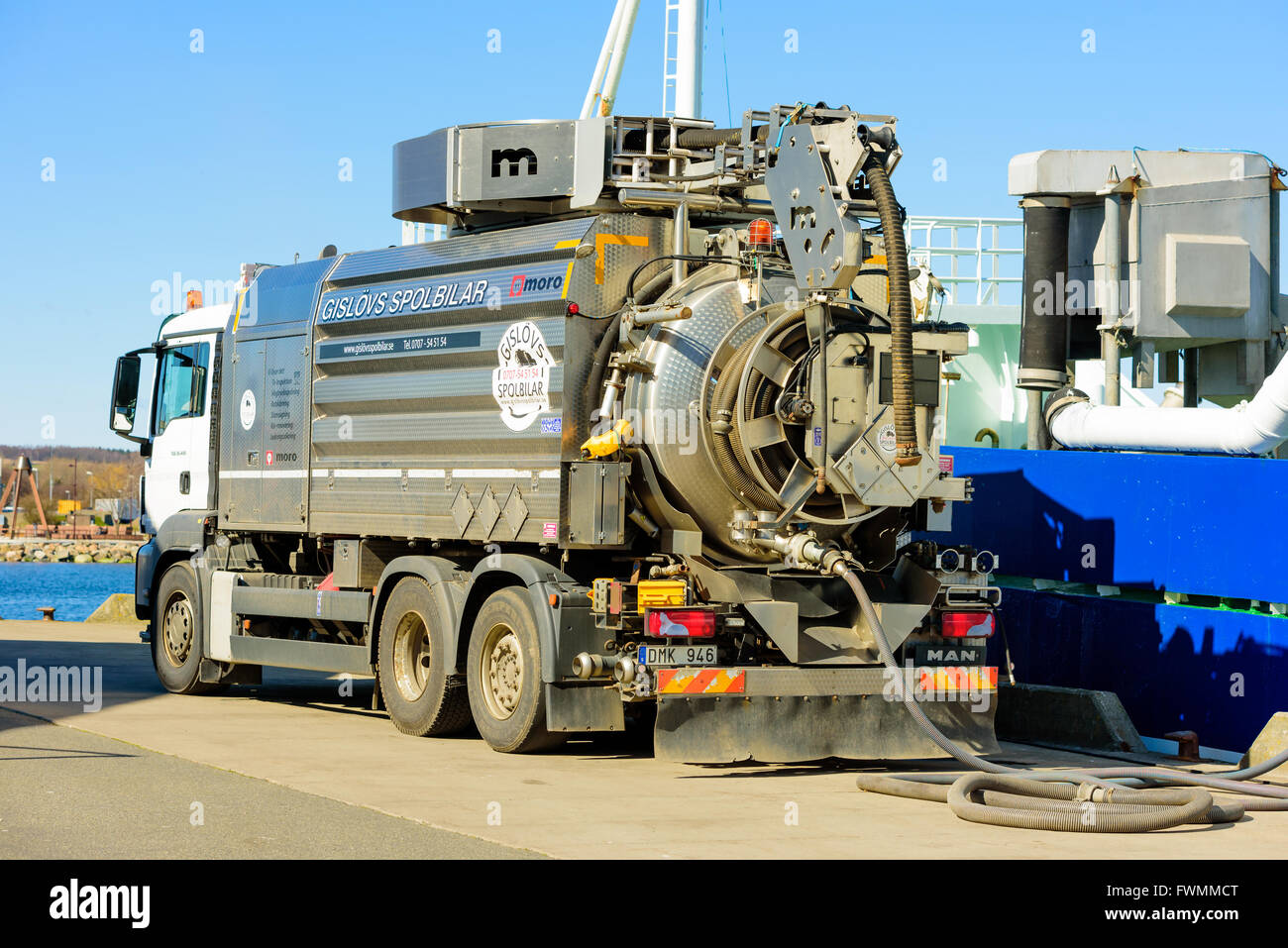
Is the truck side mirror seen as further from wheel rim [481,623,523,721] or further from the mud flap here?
the mud flap

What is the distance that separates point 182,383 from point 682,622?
8.04m

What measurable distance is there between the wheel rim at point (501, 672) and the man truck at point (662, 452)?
0.03m

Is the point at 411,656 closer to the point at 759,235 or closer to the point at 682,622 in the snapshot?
the point at 682,622

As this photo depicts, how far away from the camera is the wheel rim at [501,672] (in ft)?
38.4

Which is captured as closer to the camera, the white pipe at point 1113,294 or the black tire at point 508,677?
the black tire at point 508,677

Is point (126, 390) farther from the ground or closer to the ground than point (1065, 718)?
farther from the ground

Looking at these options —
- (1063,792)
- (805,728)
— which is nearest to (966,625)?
(805,728)

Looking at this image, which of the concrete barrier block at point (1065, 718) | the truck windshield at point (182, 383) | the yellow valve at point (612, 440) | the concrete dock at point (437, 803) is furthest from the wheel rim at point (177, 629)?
the concrete barrier block at point (1065, 718)

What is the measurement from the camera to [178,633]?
1644 cm

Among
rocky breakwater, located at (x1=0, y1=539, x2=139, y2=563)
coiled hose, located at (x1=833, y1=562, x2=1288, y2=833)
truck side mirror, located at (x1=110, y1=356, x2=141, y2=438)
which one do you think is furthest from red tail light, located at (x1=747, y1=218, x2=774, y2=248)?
rocky breakwater, located at (x1=0, y1=539, x2=139, y2=563)

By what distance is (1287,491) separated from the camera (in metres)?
11.9

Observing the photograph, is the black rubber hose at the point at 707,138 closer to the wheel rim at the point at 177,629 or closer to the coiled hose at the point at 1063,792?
the coiled hose at the point at 1063,792

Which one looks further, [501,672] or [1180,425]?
[1180,425]
